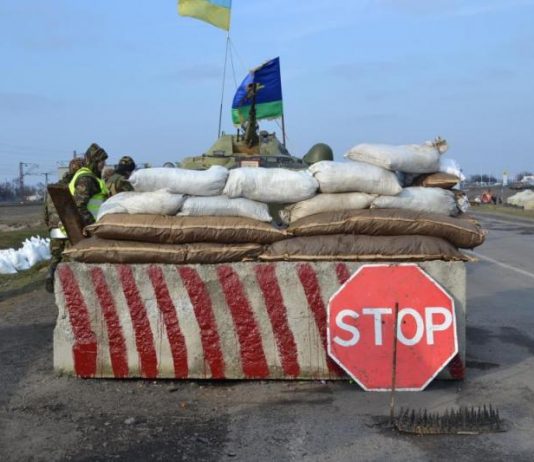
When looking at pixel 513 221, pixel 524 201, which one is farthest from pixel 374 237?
pixel 524 201

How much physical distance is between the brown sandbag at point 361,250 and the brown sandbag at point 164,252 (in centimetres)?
19

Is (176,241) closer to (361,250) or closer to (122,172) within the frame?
(361,250)

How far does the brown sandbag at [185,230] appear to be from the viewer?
5398 millimetres

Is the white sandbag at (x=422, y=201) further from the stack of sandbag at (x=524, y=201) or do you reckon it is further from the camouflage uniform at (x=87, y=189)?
the stack of sandbag at (x=524, y=201)

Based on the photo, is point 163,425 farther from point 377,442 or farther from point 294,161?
point 294,161

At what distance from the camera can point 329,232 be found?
5.49 meters

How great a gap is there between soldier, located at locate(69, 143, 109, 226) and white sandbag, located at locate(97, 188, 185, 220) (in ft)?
5.63

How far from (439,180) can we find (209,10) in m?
7.03

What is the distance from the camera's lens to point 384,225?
546 centimetres

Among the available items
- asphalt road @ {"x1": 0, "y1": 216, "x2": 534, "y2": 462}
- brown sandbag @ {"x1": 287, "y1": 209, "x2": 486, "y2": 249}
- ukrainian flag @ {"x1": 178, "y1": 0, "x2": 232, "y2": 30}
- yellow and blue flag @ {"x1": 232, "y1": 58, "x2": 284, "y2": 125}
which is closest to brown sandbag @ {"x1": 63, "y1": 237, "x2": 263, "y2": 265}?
brown sandbag @ {"x1": 287, "y1": 209, "x2": 486, "y2": 249}

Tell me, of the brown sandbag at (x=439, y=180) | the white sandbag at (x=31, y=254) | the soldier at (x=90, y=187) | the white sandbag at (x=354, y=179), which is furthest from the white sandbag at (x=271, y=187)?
the white sandbag at (x=31, y=254)

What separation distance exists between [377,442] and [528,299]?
602 centimetres

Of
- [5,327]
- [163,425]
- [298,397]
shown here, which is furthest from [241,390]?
[5,327]

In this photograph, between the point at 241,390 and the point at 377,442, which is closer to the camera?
the point at 377,442
